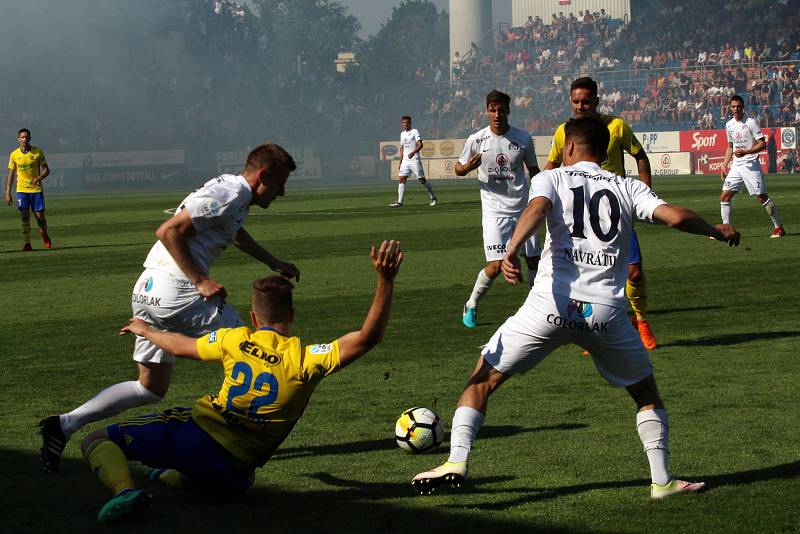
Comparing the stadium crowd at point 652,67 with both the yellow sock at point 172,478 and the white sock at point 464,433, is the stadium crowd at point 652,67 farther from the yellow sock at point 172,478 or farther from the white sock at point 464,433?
the yellow sock at point 172,478

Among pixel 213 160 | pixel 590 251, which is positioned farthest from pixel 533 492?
pixel 213 160

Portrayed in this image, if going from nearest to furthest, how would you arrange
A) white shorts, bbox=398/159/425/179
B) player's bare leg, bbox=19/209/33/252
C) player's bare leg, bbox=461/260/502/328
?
player's bare leg, bbox=461/260/502/328, player's bare leg, bbox=19/209/33/252, white shorts, bbox=398/159/425/179

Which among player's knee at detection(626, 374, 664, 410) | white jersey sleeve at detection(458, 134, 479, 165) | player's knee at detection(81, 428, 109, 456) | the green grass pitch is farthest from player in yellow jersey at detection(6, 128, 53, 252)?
player's knee at detection(626, 374, 664, 410)

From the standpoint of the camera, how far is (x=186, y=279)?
246 inches

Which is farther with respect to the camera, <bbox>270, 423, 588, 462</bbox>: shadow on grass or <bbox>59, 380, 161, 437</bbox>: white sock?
<bbox>270, 423, 588, 462</bbox>: shadow on grass

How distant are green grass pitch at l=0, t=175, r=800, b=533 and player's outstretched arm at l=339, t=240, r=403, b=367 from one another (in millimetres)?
771

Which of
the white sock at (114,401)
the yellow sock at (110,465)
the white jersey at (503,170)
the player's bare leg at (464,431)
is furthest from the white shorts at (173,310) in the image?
the white jersey at (503,170)

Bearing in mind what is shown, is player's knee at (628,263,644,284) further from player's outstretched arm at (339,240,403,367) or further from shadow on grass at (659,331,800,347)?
player's outstretched arm at (339,240,403,367)

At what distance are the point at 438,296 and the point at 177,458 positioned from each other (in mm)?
8146

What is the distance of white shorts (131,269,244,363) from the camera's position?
6.22m

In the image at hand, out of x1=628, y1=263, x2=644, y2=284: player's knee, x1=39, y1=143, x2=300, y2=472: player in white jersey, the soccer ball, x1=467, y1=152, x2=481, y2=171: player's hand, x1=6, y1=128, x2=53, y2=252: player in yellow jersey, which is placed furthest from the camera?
x1=6, y1=128, x2=53, y2=252: player in yellow jersey

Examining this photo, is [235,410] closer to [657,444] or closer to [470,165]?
[657,444]

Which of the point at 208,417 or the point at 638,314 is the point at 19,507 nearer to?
the point at 208,417

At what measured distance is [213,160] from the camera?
5988 centimetres
